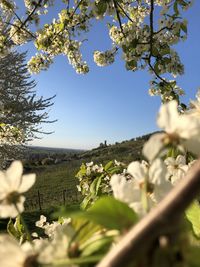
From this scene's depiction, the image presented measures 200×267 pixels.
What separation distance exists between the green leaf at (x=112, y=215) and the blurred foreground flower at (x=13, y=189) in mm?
206

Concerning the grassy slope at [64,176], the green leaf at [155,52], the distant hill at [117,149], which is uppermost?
the distant hill at [117,149]

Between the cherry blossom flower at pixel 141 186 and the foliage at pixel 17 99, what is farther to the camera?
the foliage at pixel 17 99

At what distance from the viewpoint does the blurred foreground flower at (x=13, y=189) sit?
71 centimetres

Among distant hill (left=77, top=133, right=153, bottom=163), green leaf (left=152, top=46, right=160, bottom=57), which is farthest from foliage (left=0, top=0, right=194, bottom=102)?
distant hill (left=77, top=133, right=153, bottom=163)

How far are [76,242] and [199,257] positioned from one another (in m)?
0.16

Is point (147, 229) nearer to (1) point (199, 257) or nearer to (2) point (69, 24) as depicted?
(1) point (199, 257)

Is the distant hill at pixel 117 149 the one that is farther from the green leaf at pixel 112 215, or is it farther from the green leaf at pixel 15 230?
the green leaf at pixel 112 215

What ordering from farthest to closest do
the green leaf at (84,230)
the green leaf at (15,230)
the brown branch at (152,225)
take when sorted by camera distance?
the green leaf at (15,230)
the green leaf at (84,230)
the brown branch at (152,225)

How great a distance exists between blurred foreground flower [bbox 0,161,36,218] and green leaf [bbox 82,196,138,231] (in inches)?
8.1

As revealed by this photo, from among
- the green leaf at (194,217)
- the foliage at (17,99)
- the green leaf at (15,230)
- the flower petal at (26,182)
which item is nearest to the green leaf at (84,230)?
the flower petal at (26,182)

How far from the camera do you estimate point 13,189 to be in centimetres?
73

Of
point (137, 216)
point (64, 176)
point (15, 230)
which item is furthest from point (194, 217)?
point (64, 176)

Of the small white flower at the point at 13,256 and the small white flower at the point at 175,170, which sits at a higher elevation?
the small white flower at the point at 175,170

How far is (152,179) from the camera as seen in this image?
26.4 inches
